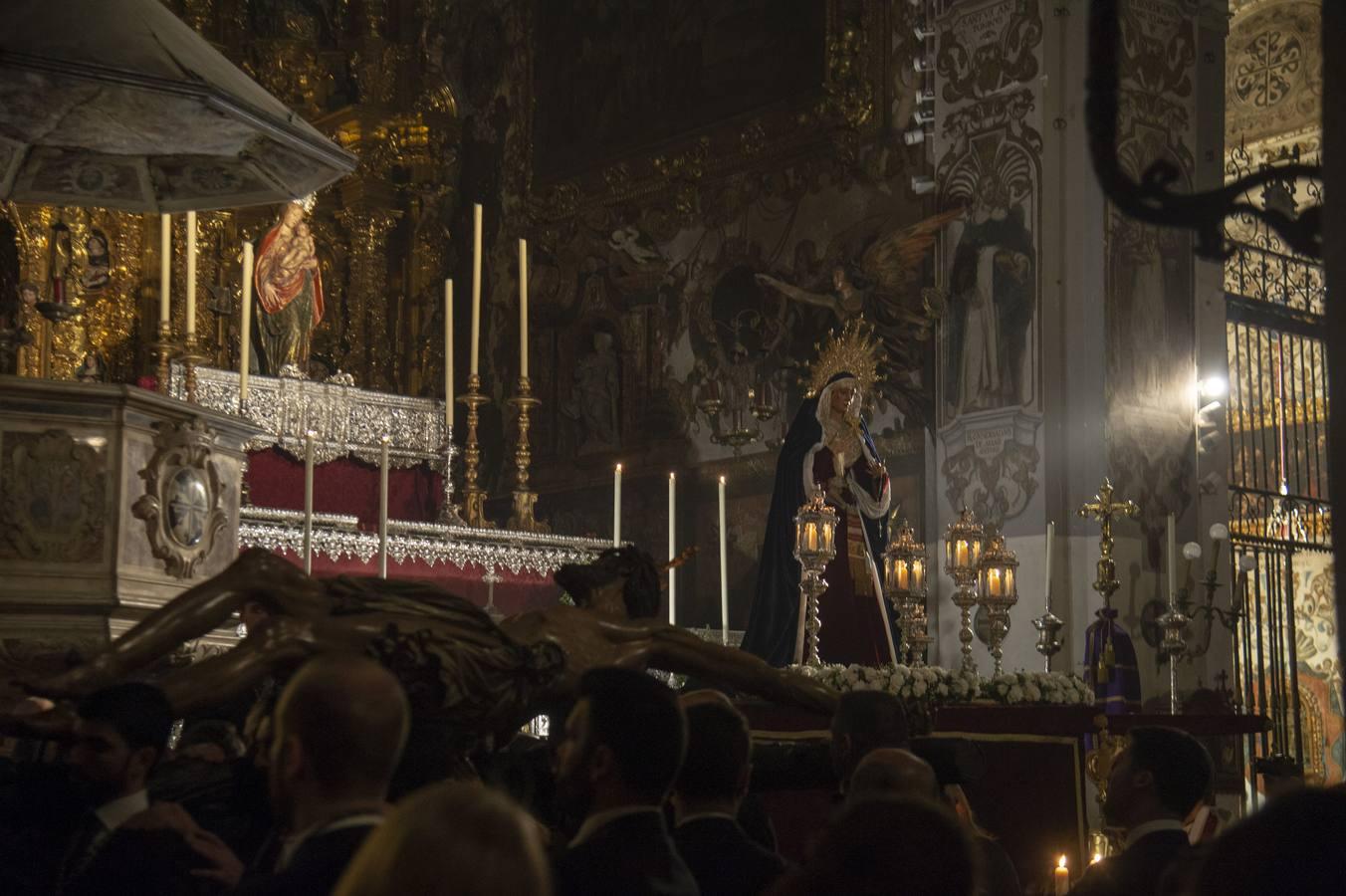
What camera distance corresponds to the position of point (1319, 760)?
1769cm

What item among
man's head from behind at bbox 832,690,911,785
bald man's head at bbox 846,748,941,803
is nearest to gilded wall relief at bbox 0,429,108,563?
man's head from behind at bbox 832,690,911,785

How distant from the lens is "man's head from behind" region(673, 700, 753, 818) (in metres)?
3.79

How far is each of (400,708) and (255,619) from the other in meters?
1.74

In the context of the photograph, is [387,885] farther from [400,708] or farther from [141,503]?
[141,503]

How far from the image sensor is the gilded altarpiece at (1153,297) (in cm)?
1331

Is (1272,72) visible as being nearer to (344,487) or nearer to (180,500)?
(344,487)

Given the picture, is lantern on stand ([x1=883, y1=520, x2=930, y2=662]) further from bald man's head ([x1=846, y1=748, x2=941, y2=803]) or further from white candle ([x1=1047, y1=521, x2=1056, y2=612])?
bald man's head ([x1=846, y1=748, x2=941, y2=803])

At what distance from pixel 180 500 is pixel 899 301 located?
8.58 meters

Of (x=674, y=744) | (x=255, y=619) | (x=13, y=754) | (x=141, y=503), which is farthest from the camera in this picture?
(x=141, y=503)

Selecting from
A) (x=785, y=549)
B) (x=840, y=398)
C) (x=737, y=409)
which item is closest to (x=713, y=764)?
(x=840, y=398)

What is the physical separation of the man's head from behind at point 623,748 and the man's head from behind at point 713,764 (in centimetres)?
51

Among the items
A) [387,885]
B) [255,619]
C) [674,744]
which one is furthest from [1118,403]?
[387,885]

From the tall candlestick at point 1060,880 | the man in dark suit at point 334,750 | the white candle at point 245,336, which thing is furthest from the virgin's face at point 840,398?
the man in dark suit at point 334,750

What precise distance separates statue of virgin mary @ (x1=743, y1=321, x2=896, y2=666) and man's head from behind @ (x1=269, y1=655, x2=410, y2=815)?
9980 millimetres
